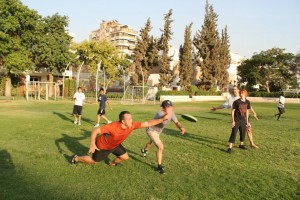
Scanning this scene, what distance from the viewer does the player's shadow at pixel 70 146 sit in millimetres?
8752

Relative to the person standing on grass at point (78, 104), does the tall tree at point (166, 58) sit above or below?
above

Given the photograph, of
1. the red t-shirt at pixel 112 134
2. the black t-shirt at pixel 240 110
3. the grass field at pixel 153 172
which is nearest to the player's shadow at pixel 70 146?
the grass field at pixel 153 172

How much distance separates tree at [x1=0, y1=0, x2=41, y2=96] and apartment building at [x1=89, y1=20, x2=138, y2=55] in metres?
83.1

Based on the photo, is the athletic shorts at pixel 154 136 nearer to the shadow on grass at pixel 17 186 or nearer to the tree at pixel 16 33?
the shadow on grass at pixel 17 186

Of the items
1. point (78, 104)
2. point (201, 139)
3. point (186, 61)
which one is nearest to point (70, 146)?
Result: point (201, 139)

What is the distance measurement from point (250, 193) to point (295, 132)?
9648mm

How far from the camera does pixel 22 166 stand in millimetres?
→ 7301

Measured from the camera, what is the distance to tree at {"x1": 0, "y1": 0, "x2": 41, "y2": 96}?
41.1 metres

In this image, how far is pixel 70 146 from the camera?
9.71 meters

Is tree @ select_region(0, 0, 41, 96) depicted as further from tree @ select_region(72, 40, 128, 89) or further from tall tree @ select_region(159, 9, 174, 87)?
tall tree @ select_region(159, 9, 174, 87)

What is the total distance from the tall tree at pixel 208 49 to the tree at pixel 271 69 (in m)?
9.84

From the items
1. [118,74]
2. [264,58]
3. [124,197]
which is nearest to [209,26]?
[264,58]

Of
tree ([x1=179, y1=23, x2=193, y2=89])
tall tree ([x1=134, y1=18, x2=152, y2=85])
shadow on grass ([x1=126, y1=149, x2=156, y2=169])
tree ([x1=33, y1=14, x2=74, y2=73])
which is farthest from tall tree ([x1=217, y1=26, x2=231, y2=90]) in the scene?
shadow on grass ([x1=126, y1=149, x2=156, y2=169])

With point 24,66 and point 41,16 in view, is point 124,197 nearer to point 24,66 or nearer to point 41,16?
point 24,66
